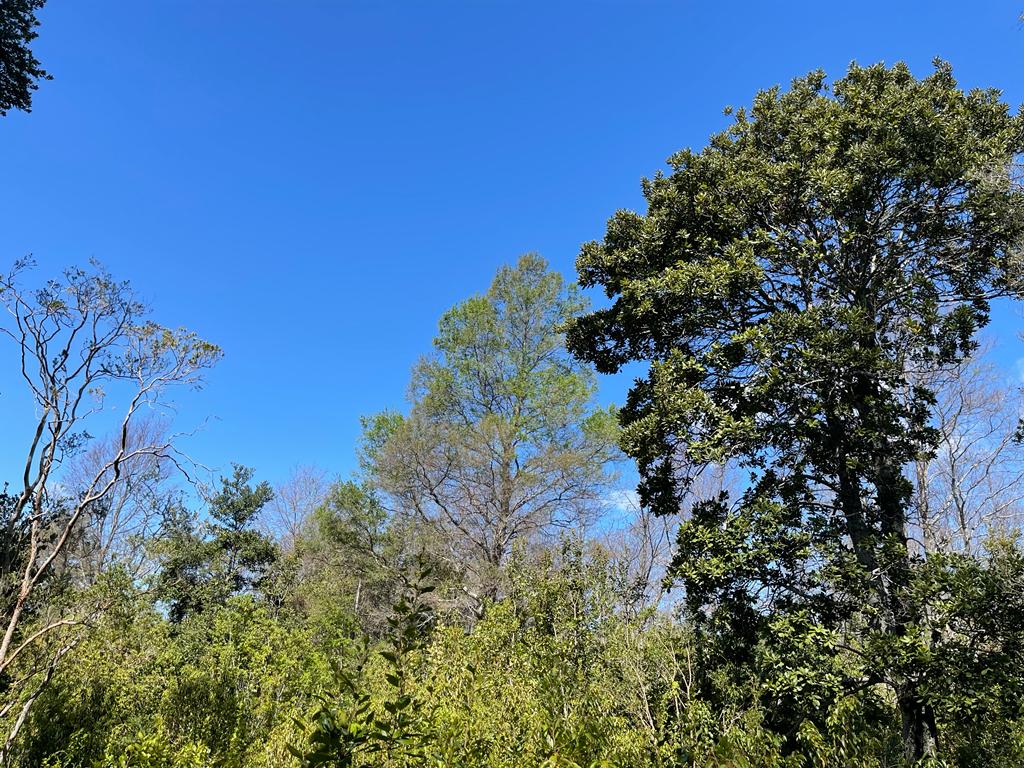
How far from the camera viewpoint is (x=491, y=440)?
14.2m

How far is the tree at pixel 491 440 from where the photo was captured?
14.2 metres

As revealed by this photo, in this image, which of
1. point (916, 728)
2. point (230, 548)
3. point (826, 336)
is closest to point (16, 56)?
point (826, 336)

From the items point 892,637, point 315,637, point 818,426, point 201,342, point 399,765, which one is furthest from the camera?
point 315,637

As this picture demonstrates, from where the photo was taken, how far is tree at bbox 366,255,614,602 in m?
14.2

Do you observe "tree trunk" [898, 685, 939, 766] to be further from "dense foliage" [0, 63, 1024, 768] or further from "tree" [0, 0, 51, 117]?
"tree" [0, 0, 51, 117]

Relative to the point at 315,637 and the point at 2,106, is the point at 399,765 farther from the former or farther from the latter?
the point at 315,637

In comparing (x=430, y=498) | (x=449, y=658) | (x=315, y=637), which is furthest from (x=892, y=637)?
(x=315, y=637)

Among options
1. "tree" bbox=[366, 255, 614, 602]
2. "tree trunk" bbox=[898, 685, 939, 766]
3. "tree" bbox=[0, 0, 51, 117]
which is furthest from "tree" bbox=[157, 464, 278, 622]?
"tree trunk" bbox=[898, 685, 939, 766]

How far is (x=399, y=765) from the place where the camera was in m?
2.57

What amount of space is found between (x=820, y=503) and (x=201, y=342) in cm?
854

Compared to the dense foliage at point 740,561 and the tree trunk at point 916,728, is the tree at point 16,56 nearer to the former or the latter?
the dense foliage at point 740,561

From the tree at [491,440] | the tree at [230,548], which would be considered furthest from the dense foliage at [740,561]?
the tree at [230,548]

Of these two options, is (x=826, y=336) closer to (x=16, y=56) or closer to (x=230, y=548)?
(x=16, y=56)

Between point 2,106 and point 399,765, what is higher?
point 2,106
